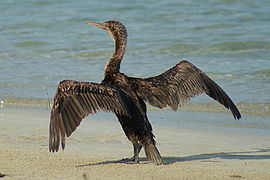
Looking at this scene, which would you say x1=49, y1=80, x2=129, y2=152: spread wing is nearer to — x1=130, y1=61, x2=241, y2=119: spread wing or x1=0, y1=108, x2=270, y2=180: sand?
x1=0, y1=108, x2=270, y2=180: sand

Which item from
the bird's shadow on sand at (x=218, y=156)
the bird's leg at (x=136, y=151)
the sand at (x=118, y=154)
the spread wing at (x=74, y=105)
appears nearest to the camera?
the spread wing at (x=74, y=105)

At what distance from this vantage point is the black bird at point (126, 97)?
521 cm

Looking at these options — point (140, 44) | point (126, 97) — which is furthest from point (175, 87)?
point (140, 44)

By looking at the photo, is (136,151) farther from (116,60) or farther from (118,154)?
(116,60)

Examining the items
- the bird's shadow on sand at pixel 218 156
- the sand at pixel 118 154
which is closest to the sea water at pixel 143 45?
the sand at pixel 118 154

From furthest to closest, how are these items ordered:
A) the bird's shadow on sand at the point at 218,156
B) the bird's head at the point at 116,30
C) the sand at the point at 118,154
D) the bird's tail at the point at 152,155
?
the bird's head at the point at 116,30, the bird's shadow on sand at the point at 218,156, the bird's tail at the point at 152,155, the sand at the point at 118,154

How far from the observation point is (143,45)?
1662 cm

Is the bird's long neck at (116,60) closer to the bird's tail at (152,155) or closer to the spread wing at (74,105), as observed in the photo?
the spread wing at (74,105)

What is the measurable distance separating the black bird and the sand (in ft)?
1.31

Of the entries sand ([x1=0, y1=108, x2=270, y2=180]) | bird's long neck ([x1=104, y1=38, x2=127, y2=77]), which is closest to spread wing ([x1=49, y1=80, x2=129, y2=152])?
sand ([x1=0, y1=108, x2=270, y2=180])

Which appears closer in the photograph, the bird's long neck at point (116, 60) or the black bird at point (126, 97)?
the black bird at point (126, 97)

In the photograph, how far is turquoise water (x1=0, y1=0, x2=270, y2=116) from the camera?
11508 mm

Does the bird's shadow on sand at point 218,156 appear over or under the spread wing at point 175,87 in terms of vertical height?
under

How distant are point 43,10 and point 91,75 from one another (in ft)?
37.8
